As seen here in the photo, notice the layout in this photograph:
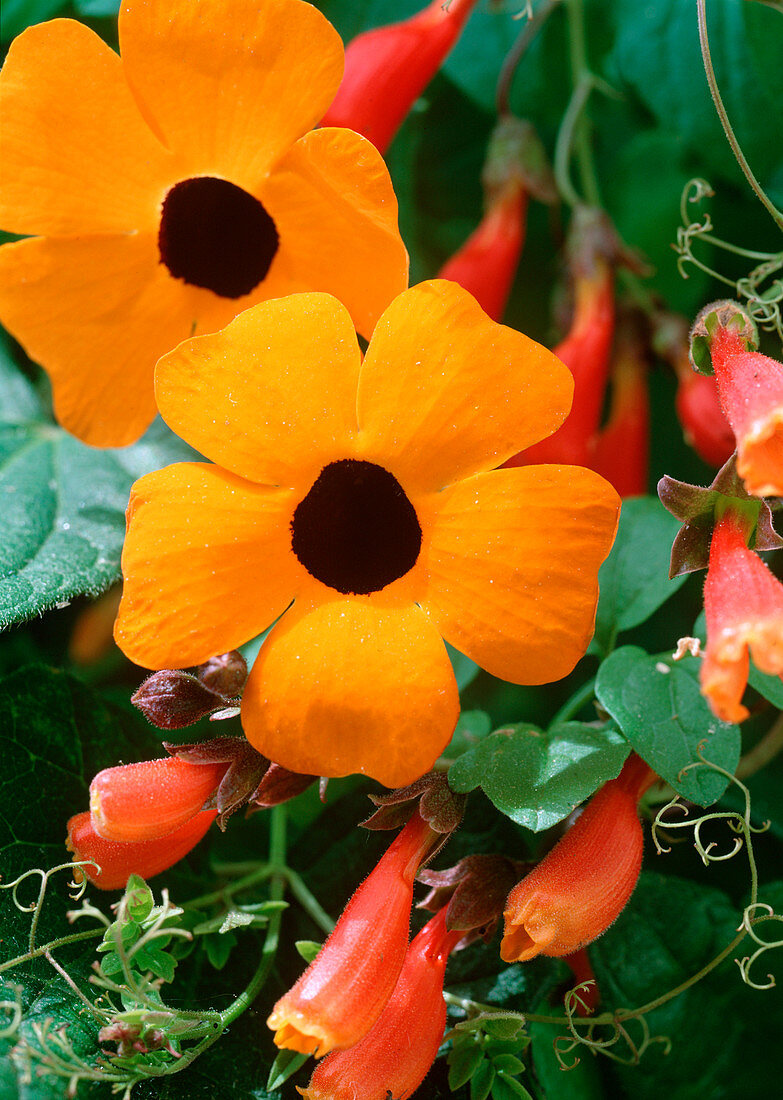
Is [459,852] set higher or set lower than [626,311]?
lower

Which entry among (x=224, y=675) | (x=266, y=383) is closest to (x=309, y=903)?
(x=224, y=675)

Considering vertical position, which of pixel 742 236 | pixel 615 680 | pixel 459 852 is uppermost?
pixel 742 236

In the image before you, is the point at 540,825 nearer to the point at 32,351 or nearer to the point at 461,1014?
the point at 461,1014

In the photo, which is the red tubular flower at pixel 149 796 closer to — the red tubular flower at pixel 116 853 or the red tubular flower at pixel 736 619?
the red tubular flower at pixel 116 853

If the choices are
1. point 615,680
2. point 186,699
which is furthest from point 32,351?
point 615,680

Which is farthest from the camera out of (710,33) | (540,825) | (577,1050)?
(710,33)

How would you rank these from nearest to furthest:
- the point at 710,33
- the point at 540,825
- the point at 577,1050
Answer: the point at 540,825, the point at 577,1050, the point at 710,33

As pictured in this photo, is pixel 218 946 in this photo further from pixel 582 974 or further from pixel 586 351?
pixel 586 351

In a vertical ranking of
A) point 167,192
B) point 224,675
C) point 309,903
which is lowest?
point 309,903
